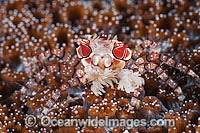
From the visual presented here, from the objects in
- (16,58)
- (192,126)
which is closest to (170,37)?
(192,126)

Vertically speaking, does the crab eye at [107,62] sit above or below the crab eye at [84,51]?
below

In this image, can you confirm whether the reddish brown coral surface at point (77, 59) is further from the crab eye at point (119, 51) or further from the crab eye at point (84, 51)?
the crab eye at point (119, 51)

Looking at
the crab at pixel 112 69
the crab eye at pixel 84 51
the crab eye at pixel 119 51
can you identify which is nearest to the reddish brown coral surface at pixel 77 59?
the crab at pixel 112 69

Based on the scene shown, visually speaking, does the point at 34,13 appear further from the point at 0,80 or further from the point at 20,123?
the point at 20,123

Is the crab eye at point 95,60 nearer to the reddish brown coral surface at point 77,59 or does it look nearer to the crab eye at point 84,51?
the crab eye at point 84,51

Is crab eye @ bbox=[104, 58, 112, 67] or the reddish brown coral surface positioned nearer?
the reddish brown coral surface

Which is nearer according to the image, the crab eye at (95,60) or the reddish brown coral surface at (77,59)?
the reddish brown coral surface at (77,59)

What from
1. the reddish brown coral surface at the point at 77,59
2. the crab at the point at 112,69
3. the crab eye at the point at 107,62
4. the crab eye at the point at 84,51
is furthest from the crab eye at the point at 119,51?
the reddish brown coral surface at the point at 77,59

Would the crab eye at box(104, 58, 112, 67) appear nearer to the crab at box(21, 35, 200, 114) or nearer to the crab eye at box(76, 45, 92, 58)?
the crab at box(21, 35, 200, 114)

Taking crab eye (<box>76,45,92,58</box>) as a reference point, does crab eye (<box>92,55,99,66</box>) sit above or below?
below

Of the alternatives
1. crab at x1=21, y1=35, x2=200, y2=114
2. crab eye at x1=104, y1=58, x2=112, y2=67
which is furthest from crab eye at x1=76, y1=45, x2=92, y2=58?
crab eye at x1=104, y1=58, x2=112, y2=67

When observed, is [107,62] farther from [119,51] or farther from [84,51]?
[84,51]
